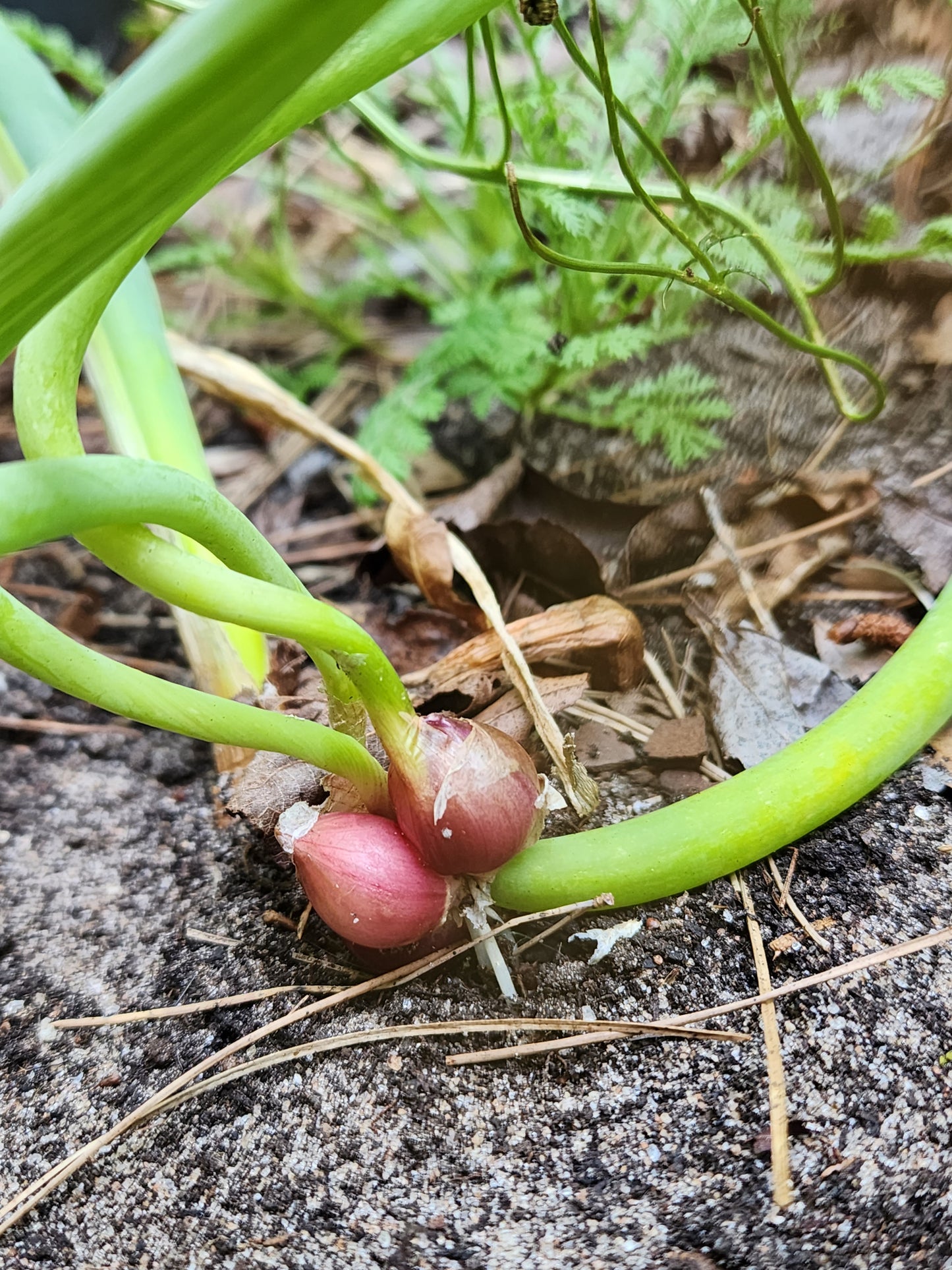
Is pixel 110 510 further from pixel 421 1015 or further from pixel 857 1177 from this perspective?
pixel 857 1177

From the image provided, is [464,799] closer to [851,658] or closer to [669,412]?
[851,658]

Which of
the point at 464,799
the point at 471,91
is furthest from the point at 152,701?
the point at 471,91

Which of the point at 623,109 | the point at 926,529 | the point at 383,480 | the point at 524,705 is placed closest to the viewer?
the point at 623,109

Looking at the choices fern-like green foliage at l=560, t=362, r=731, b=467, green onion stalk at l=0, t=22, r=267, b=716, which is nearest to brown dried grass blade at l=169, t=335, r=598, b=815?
green onion stalk at l=0, t=22, r=267, b=716

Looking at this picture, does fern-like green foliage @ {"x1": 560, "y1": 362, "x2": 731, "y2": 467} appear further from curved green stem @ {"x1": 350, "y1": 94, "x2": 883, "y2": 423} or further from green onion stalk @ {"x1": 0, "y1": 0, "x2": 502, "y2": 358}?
green onion stalk @ {"x1": 0, "y1": 0, "x2": 502, "y2": 358}

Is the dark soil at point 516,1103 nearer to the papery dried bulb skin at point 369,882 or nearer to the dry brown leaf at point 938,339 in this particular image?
the papery dried bulb skin at point 369,882

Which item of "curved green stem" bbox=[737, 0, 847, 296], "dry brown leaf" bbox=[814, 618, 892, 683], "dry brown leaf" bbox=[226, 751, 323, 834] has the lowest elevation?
"dry brown leaf" bbox=[814, 618, 892, 683]

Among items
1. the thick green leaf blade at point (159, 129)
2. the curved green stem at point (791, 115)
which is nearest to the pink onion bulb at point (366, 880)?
→ the thick green leaf blade at point (159, 129)

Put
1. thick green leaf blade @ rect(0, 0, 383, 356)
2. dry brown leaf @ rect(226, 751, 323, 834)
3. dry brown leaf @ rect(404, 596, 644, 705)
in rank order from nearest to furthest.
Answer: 1. thick green leaf blade @ rect(0, 0, 383, 356)
2. dry brown leaf @ rect(226, 751, 323, 834)
3. dry brown leaf @ rect(404, 596, 644, 705)
